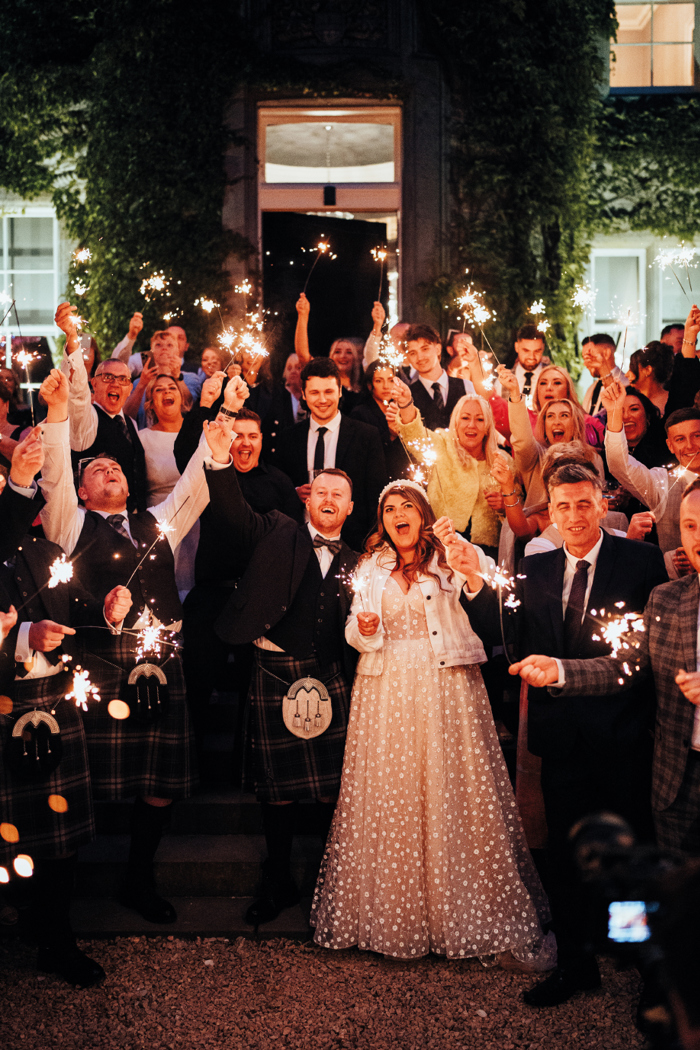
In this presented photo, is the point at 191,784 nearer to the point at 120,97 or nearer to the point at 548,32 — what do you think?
the point at 120,97

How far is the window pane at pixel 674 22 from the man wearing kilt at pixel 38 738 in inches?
390

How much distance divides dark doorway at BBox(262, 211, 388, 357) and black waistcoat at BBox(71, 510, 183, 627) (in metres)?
5.56

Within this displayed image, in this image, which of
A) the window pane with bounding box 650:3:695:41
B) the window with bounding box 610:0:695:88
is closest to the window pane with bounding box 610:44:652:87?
the window with bounding box 610:0:695:88

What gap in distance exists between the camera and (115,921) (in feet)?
13.7

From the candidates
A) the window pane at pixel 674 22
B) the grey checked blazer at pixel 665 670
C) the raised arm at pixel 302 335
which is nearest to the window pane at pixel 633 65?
the window pane at pixel 674 22

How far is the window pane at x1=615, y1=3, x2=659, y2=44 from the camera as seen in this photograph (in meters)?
10.4

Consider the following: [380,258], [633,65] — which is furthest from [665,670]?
[633,65]

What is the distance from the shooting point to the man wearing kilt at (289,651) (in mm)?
4133

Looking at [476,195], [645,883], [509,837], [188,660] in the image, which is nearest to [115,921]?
[188,660]

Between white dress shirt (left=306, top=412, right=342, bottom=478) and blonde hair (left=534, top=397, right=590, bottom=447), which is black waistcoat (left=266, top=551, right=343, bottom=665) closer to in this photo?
white dress shirt (left=306, top=412, right=342, bottom=478)

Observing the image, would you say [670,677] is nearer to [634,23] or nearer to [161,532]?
[161,532]

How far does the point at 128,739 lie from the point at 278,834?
2.75ft

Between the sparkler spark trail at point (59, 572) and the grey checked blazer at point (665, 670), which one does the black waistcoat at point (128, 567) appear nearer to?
the sparkler spark trail at point (59, 572)

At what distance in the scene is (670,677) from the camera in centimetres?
334
